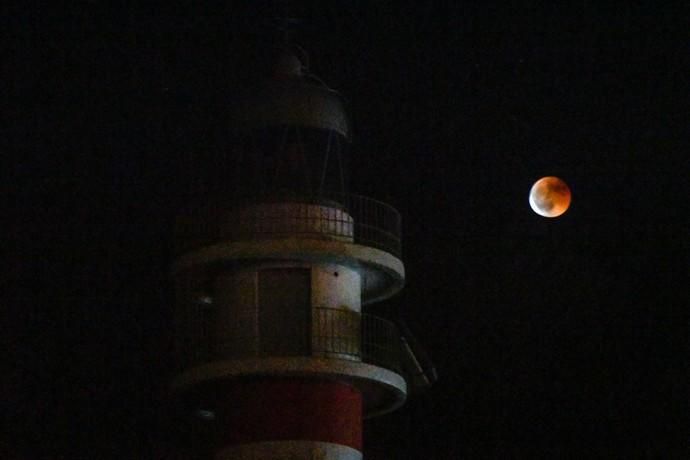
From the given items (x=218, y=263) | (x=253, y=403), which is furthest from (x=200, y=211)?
(x=253, y=403)

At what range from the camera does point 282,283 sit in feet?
100

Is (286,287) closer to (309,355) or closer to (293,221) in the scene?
(293,221)

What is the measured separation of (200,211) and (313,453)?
371 cm

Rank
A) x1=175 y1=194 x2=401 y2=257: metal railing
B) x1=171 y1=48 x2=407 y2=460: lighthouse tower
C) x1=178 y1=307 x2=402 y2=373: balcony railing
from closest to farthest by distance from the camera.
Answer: x1=171 y1=48 x2=407 y2=460: lighthouse tower → x1=178 y1=307 x2=402 y2=373: balcony railing → x1=175 y1=194 x2=401 y2=257: metal railing

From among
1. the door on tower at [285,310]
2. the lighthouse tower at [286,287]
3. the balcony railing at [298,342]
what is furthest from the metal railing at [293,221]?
the balcony railing at [298,342]

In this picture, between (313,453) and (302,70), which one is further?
(302,70)

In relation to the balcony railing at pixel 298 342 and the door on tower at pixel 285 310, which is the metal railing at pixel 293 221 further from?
the balcony railing at pixel 298 342

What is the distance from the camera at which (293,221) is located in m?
30.6

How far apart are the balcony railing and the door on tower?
1cm

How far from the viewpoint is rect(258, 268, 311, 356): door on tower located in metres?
30.4

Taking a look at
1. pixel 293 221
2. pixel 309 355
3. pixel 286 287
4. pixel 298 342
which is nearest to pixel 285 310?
pixel 286 287

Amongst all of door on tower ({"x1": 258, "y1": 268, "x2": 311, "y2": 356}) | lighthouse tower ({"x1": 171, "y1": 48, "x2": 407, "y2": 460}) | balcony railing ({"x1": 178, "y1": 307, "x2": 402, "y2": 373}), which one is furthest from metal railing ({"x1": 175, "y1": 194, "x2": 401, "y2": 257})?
balcony railing ({"x1": 178, "y1": 307, "x2": 402, "y2": 373})

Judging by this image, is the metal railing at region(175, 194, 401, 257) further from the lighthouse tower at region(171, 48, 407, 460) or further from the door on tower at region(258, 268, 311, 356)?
the door on tower at region(258, 268, 311, 356)

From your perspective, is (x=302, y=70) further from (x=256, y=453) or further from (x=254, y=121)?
(x=256, y=453)
